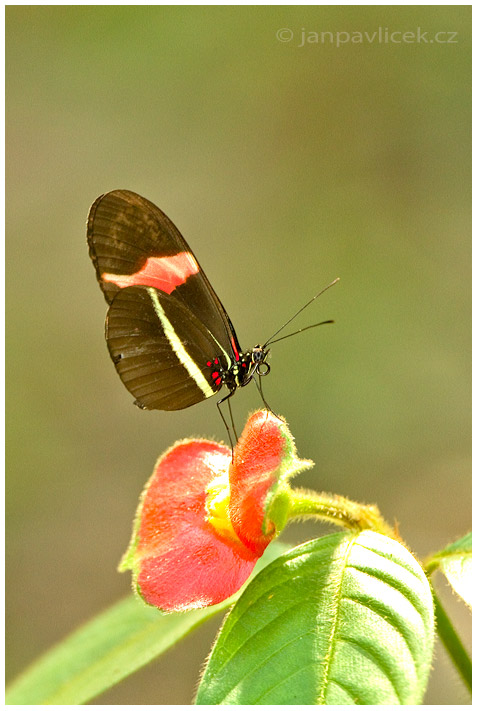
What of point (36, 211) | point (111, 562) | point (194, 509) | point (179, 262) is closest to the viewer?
point (194, 509)

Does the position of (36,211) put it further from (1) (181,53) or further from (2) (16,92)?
(1) (181,53)

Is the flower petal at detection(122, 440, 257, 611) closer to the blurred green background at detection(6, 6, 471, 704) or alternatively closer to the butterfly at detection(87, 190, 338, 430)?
the butterfly at detection(87, 190, 338, 430)

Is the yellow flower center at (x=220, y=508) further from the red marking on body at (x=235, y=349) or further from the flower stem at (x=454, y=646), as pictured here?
the red marking on body at (x=235, y=349)

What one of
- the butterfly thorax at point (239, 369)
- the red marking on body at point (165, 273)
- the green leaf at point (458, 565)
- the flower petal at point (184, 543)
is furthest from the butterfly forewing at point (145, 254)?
the green leaf at point (458, 565)

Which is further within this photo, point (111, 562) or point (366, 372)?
point (366, 372)

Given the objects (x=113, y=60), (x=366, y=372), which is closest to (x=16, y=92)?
(x=113, y=60)

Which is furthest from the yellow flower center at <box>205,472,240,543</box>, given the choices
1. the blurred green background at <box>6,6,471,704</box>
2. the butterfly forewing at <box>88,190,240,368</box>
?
the blurred green background at <box>6,6,471,704</box>

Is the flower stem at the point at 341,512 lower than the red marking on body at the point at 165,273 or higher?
lower
